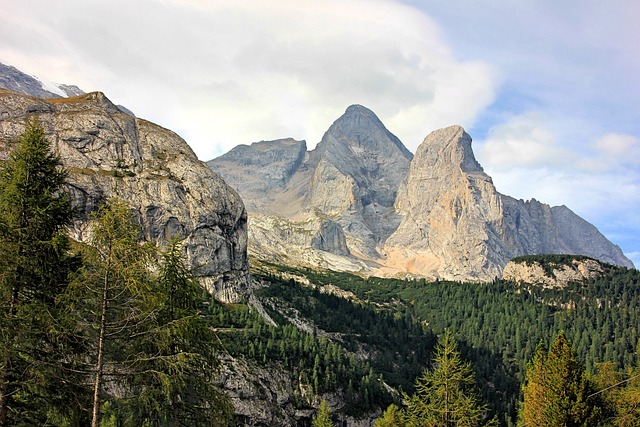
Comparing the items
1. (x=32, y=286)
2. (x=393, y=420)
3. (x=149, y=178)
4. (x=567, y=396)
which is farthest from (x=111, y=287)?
(x=149, y=178)

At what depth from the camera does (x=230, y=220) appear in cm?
19750

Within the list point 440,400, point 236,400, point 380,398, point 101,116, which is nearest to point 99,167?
point 101,116

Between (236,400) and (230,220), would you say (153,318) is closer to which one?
(236,400)

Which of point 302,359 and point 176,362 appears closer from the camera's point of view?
point 176,362

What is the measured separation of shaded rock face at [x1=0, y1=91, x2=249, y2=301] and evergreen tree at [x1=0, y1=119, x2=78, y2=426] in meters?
148

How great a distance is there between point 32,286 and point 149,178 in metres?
165

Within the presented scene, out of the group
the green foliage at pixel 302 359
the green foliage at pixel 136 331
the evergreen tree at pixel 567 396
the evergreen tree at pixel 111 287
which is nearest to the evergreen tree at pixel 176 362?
the green foliage at pixel 136 331

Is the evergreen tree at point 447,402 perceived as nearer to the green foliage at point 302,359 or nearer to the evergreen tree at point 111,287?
the evergreen tree at point 111,287

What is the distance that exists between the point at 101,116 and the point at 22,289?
18755cm

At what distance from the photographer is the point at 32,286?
22.4m

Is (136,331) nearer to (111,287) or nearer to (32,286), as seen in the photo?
(111,287)

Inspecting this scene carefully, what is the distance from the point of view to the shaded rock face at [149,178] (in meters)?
170

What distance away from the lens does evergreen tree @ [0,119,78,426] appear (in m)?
20.9

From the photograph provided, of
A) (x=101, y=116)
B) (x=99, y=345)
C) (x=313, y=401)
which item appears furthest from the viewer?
(x=101, y=116)
